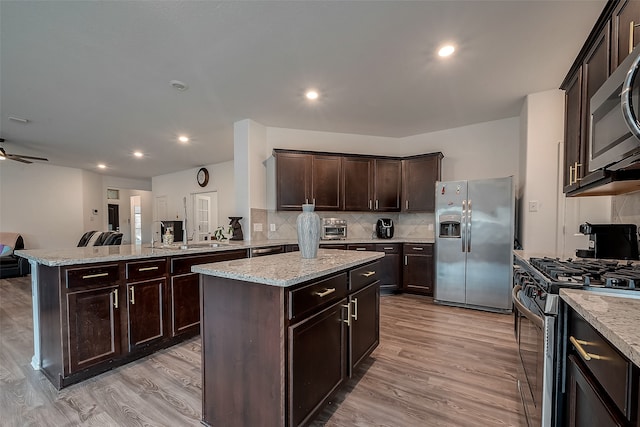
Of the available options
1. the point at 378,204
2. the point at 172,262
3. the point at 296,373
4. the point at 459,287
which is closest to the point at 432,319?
the point at 459,287

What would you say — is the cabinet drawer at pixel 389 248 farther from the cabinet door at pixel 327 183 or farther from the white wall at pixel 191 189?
the white wall at pixel 191 189

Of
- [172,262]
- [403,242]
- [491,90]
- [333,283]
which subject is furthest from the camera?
[403,242]

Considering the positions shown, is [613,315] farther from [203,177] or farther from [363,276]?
[203,177]

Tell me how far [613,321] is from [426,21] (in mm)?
2043

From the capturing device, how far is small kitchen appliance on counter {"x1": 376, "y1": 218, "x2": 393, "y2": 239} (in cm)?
439

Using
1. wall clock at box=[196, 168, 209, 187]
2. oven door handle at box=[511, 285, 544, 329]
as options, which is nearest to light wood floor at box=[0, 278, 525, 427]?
oven door handle at box=[511, 285, 544, 329]

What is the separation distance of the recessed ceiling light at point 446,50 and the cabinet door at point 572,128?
0.88 metres

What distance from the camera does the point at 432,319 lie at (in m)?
3.14

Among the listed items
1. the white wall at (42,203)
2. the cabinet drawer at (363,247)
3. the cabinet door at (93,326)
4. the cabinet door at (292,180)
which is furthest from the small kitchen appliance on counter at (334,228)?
the white wall at (42,203)

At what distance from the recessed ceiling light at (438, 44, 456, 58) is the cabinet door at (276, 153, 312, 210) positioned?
2154 mm

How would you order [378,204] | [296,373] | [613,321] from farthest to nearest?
[378,204]
[296,373]
[613,321]

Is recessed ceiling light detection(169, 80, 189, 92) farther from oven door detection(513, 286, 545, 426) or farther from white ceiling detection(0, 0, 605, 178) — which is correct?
oven door detection(513, 286, 545, 426)

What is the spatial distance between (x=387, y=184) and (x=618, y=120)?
121 inches

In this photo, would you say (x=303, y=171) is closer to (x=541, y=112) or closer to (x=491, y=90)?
(x=491, y=90)
